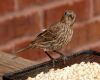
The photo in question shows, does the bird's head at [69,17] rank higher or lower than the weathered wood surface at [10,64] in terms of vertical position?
higher

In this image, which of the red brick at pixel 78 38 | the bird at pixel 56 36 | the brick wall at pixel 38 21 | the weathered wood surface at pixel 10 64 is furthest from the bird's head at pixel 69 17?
the red brick at pixel 78 38

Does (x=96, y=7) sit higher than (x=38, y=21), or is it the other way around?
(x=96, y=7)

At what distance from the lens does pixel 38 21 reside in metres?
3.75

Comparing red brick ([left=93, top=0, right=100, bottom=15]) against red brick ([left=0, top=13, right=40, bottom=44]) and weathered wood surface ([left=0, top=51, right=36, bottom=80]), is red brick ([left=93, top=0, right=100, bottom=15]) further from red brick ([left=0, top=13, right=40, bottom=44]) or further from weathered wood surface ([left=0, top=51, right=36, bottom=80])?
weathered wood surface ([left=0, top=51, right=36, bottom=80])

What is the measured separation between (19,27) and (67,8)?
402 mm

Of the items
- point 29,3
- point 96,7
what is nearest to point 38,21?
point 29,3

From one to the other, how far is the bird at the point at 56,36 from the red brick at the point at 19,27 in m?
0.84

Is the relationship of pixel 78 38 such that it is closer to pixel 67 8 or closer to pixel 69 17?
pixel 67 8

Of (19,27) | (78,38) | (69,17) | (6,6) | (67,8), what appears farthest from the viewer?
(78,38)

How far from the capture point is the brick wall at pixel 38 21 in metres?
3.56

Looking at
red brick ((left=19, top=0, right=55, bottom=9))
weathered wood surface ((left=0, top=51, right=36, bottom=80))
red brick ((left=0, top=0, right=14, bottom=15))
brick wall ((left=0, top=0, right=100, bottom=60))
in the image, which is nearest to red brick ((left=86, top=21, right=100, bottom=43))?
brick wall ((left=0, top=0, right=100, bottom=60))

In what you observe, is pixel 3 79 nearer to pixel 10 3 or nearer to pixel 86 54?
pixel 86 54

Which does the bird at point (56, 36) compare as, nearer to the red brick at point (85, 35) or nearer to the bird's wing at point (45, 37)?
the bird's wing at point (45, 37)

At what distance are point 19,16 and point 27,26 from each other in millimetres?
123
